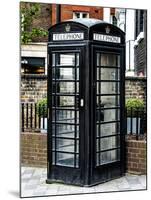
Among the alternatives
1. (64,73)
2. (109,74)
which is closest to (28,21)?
(64,73)

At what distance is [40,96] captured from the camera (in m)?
4.24

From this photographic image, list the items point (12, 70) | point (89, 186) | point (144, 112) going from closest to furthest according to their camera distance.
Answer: point (12, 70) → point (89, 186) → point (144, 112)

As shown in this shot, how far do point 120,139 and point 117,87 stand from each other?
0.54 meters

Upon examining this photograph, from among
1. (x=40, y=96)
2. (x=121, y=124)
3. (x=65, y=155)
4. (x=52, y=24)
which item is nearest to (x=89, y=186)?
(x=65, y=155)

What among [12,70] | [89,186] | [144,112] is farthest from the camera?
[144,112]

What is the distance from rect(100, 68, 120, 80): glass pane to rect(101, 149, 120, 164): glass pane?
2.46ft

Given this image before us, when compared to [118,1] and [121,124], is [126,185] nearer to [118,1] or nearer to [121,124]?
[121,124]

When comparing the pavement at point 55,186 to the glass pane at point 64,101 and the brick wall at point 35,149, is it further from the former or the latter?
the glass pane at point 64,101

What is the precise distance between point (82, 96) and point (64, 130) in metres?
0.38

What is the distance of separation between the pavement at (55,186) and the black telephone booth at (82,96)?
59 millimetres

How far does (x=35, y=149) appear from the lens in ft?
14.2

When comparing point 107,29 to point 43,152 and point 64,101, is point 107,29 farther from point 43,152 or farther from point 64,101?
point 43,152

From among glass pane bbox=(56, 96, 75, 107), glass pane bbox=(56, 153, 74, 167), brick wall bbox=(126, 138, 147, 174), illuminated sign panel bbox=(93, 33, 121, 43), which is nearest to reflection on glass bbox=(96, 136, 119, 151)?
brick wall bbox=(126, 138, 147, 174)

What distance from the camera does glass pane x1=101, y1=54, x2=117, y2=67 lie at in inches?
163
